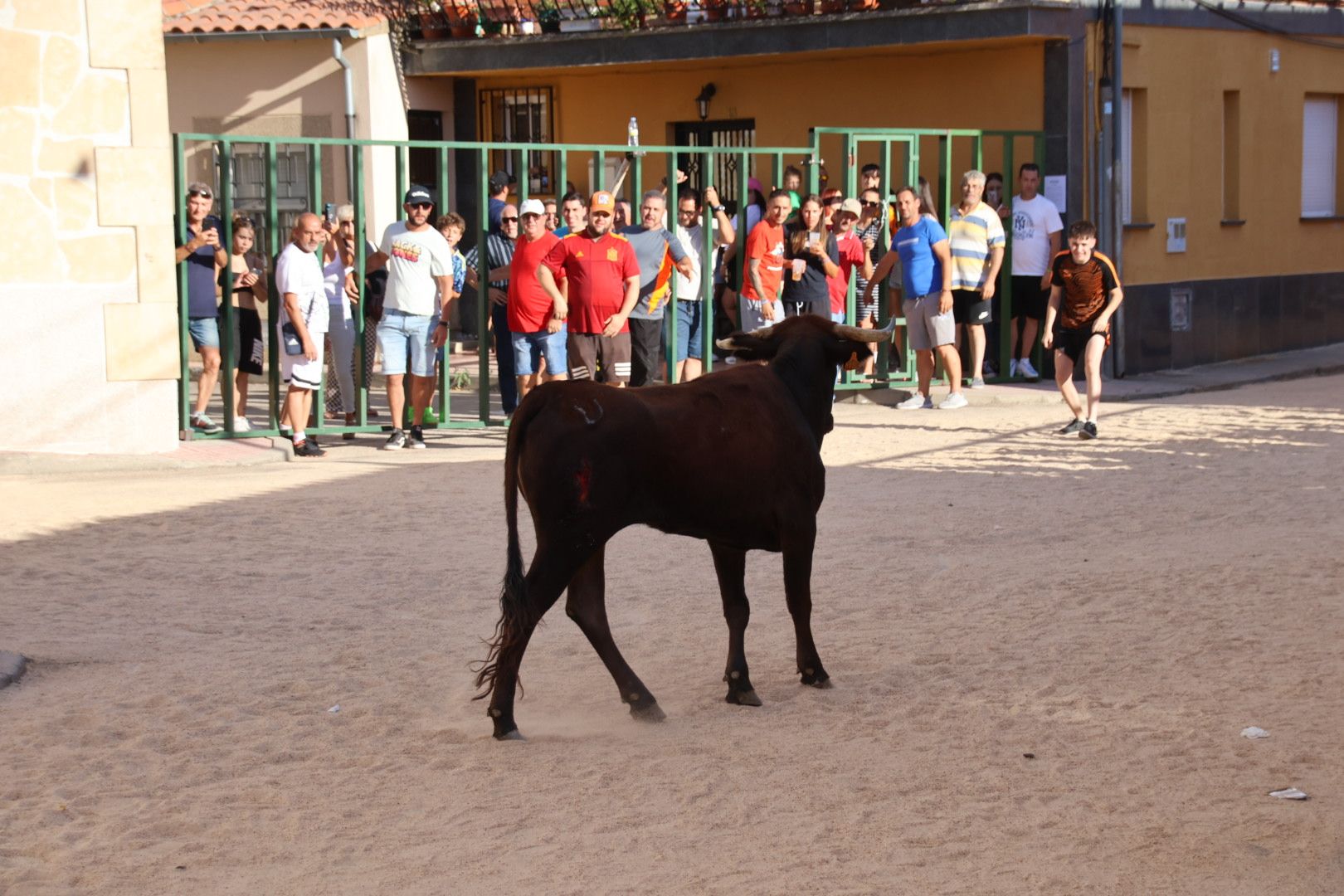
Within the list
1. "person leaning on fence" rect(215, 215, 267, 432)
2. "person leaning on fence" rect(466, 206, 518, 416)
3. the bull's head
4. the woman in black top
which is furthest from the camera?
the woman in black top

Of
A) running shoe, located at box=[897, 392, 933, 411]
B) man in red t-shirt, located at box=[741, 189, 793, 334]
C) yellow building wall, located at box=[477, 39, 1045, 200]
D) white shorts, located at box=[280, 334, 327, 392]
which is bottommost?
running shoe, located at box=[897, 392, 933, 411]

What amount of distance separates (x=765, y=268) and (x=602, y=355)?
1963 mm

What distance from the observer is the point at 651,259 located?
13938 millimetres

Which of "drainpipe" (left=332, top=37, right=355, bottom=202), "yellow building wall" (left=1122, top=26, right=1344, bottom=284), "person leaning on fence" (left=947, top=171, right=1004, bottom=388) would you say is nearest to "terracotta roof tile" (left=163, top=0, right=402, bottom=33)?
"drainpipe" (left=332, top=37, right=355, bottom=202)

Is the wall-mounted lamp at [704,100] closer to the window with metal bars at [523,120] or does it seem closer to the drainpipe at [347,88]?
the window with metal bars at [523,120]

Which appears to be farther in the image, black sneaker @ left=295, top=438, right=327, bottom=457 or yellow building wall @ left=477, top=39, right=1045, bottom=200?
yellow building wall @ left=477, top=39, right=1045, bottom=200

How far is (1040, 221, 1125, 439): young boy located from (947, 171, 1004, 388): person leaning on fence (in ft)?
7.31

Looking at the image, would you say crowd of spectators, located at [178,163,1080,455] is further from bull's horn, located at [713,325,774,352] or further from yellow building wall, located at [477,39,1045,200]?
bull's horn, located at [713,325,774,352]

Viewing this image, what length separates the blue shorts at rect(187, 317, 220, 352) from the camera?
1301cm

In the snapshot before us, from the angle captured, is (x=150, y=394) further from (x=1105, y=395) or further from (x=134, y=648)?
(x=1105, y=395)

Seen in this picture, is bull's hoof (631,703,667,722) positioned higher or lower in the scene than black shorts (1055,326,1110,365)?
lower

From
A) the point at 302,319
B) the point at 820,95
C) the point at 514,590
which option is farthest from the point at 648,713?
the point at 820,95

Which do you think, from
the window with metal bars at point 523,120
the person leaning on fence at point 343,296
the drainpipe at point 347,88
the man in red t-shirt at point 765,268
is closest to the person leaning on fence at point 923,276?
the man in red t-shirt at point 765,268

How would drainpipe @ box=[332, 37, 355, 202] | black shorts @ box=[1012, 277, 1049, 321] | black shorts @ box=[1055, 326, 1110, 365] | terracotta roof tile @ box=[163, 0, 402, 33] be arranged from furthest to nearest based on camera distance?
1. drainpipe @ box=[332, 37, 355, 202]
2. terracotta roof tile @ box=[163, 0, 402, 33]
3. black shorts @ box=[1012, 277, 1049, 321]
4. black shorts @ box=[1055, 326, 1110, 365]
